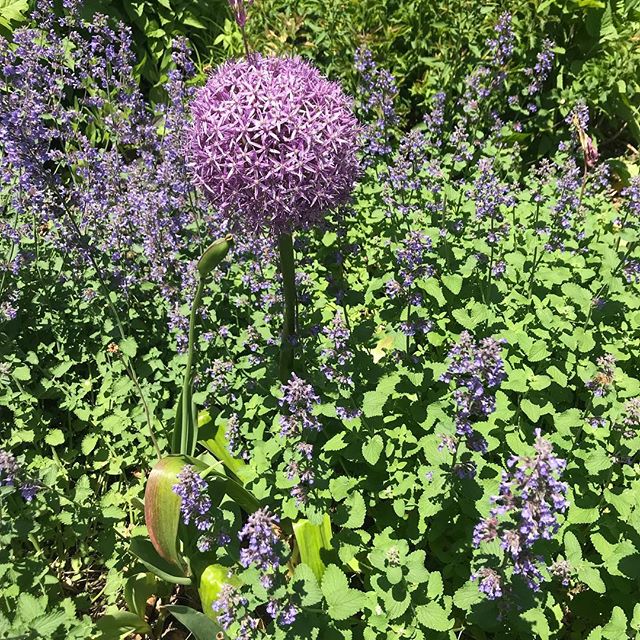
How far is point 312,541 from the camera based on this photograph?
7.76 feet

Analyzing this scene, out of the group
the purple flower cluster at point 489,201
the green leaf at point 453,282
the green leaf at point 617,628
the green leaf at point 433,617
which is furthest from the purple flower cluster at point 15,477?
the purple flower cluster at point 489,201

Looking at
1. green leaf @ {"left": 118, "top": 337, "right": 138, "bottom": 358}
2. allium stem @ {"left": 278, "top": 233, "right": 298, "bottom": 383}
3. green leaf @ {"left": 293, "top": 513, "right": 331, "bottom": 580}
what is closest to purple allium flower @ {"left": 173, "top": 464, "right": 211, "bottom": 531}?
green leaf @ {"left": 293, "top": 513, "right": 331, "bottom": 580}

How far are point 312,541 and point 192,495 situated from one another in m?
0.59

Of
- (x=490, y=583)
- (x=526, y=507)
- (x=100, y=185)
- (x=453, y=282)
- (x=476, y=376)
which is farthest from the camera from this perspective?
(x=100, y=185)

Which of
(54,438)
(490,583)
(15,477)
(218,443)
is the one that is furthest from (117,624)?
(490,583)

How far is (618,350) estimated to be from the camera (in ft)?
8.96

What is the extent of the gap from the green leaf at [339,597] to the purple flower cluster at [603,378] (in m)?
1.16

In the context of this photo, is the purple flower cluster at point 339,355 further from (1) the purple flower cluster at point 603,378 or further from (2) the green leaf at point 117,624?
(2) the green leaf at point 117,624

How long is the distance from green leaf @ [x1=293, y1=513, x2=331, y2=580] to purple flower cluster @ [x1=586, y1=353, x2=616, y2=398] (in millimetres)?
1164

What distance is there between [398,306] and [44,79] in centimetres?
232

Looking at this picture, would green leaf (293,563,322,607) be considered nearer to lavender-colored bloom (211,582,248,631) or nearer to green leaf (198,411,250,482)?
lavender-colored bloom (211,582,248,631)

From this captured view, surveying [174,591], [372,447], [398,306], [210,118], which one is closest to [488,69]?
[398,306]

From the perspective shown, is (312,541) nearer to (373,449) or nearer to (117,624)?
(373,449)

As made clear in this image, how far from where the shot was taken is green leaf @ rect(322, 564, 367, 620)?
1.96 meters
